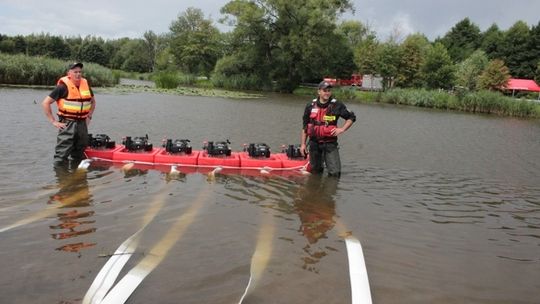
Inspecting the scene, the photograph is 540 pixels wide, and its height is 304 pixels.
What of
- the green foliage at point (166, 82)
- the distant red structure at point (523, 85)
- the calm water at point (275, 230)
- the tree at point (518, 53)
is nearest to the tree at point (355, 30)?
the tree at point (518, 53)

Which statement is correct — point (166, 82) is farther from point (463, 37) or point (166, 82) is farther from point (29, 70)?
point (463, 37)

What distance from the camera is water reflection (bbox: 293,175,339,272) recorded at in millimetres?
5430

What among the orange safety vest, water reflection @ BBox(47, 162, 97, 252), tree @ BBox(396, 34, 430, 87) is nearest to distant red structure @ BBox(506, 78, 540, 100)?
tree @ BBox(396, 34, 430, 87)

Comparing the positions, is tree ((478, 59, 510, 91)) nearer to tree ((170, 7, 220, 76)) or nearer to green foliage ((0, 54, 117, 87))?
tree ((170, 7, 220, 76))

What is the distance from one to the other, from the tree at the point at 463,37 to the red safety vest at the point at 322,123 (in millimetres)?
73505

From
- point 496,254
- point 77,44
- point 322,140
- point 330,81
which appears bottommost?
point 496,254

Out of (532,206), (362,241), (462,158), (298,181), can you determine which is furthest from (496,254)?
(462,158)

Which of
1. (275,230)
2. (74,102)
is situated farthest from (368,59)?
(275,230)

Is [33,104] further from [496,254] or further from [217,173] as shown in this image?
[496,254]

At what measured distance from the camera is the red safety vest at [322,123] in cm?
911

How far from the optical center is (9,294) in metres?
3.90

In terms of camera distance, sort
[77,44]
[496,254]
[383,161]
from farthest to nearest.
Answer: [77,44] → [383,161] → [496,254]

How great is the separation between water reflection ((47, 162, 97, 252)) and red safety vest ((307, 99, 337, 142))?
4.32 meters

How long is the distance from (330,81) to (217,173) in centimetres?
285
